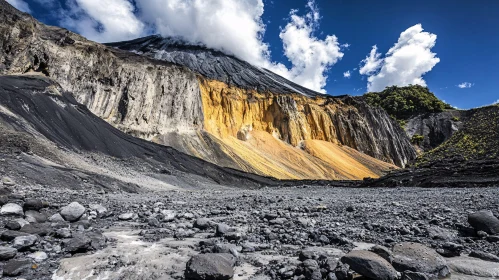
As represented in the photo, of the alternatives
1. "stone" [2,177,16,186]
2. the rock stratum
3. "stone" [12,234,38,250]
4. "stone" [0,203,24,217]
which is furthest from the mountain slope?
"stone" [2,177,16,186]

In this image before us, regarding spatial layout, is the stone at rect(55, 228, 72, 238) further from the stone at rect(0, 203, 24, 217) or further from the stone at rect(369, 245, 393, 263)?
the stone at rect(369, 245, 393, 263)

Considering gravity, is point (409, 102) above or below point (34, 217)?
above

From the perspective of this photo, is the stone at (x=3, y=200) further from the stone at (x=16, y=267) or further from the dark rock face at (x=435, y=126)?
the dark rock face at (x=435, y=126)

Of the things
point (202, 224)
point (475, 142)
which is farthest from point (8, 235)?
point (475, 142)

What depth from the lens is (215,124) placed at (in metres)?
45.8

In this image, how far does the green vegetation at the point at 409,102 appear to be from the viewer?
80750 mm

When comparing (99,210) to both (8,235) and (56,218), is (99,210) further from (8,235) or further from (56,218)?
(8,235)

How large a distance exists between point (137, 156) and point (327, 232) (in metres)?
22.3

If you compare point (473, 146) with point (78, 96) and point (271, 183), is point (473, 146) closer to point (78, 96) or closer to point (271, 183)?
point (271, 183)

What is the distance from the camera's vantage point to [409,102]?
3300 inches

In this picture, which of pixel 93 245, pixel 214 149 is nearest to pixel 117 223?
pixel 93 245

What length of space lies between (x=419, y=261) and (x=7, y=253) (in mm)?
5349

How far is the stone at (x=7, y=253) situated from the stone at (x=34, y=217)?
1.68 m

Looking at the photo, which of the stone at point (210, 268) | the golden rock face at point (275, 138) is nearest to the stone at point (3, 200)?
the stone at point (210, 268)
